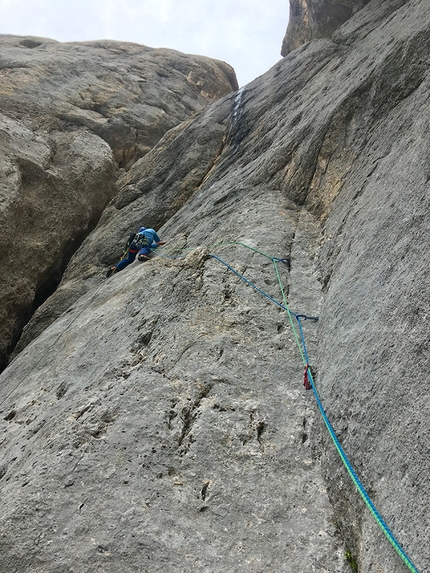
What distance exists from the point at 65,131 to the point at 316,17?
9342 millimetres

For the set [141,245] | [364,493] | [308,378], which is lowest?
[364,493]

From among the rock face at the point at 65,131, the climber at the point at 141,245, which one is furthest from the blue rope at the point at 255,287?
the rock face at the point at 65,131

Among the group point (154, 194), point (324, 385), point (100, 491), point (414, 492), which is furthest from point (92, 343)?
point (154, 194)

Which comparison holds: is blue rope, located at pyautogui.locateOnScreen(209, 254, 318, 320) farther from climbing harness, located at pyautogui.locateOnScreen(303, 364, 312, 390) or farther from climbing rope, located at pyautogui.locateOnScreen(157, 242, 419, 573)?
climbing harness, located at pyautogui.locateOnScreen(303, 364, 312, 390)

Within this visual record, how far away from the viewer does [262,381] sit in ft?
18.9

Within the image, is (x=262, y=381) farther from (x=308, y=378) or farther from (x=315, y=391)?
(x=315, y=391)

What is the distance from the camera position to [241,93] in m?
16.7

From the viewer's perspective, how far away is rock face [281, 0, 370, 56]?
16000 millimetres

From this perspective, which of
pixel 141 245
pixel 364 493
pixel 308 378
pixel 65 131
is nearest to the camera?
pixel 364 493

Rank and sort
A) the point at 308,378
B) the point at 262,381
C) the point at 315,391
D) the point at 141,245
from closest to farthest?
the point at 315,391, the point at 308,378, the point at 262,381, the point at 141,245

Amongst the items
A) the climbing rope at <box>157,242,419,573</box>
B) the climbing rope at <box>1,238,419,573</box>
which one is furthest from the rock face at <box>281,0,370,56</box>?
the climbing rope at <box>157,242,419,573</box>

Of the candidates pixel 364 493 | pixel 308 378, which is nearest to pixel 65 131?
pixel 308 378

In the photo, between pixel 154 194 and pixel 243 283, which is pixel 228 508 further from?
pixel 154 194

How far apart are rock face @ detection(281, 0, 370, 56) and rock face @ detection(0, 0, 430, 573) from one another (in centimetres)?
646
